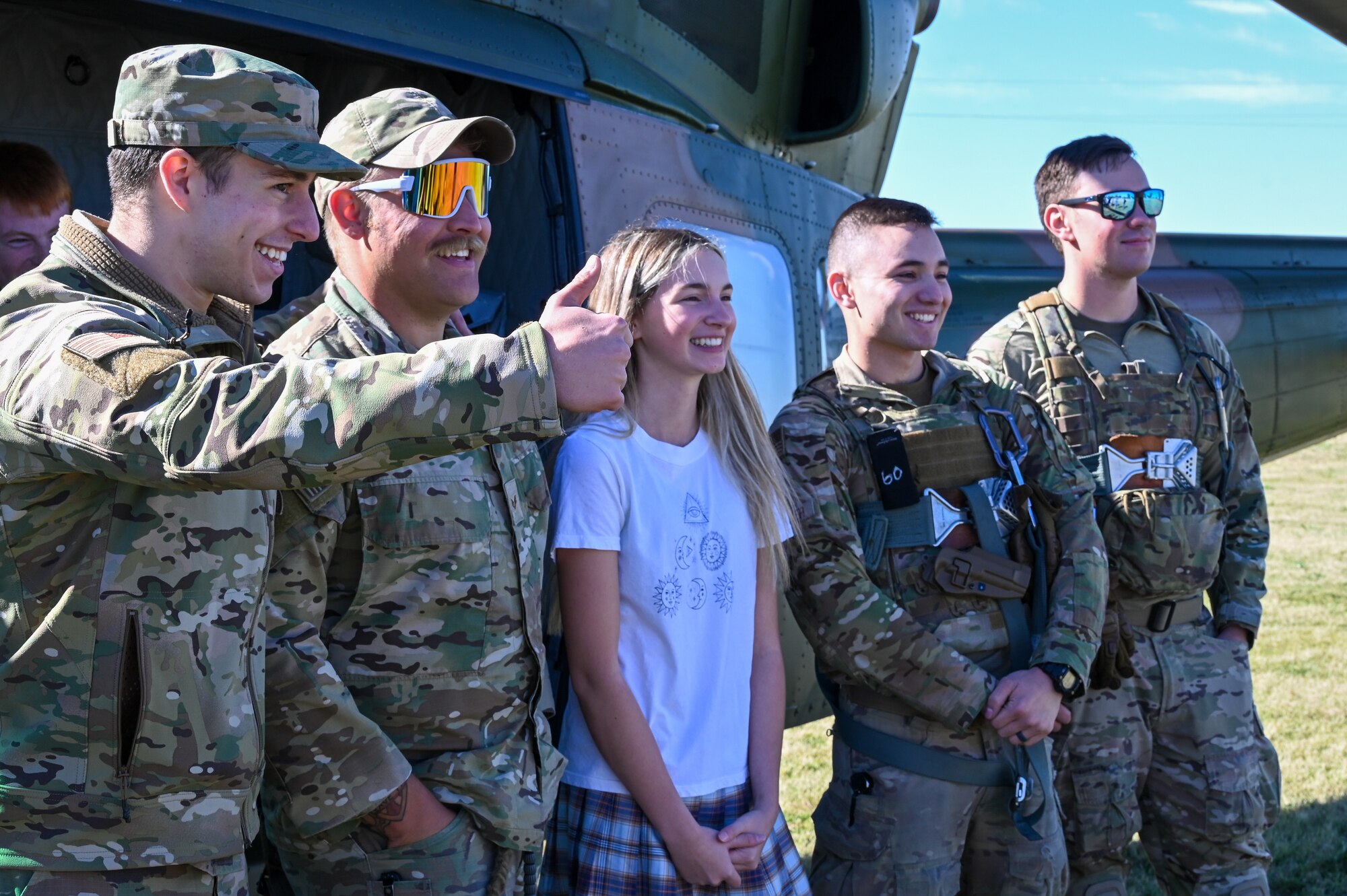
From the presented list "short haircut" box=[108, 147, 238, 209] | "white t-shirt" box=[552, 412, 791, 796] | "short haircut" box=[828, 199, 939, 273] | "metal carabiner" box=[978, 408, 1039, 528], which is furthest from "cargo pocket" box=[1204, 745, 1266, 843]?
"short haircut" box=[108, 147, 238, 209]

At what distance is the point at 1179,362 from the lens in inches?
143

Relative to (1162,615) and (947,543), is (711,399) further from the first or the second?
(1162,615)

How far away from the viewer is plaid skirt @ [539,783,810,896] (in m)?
2.50

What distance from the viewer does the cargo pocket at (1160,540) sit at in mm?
3426

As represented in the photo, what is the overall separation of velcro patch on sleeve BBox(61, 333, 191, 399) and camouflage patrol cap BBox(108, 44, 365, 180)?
37cm

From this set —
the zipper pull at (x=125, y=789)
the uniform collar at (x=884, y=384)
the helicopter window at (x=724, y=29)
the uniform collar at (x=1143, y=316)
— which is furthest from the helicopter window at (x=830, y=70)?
the zipper pull at (x=125, y=789)

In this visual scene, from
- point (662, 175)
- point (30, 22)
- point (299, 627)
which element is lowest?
point (299, 627)

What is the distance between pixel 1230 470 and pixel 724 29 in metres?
2.31

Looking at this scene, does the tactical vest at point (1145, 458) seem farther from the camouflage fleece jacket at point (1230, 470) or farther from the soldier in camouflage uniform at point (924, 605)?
the soldier in camouflage uniform at point (924, 605)

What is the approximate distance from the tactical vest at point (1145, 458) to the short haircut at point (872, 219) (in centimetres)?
59

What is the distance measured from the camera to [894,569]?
3.03 meters

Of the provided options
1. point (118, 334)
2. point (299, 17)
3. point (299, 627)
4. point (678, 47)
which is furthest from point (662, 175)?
point (118, 334)

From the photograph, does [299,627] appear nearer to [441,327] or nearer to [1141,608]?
[441,327]

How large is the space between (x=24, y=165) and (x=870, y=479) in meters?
2.14
